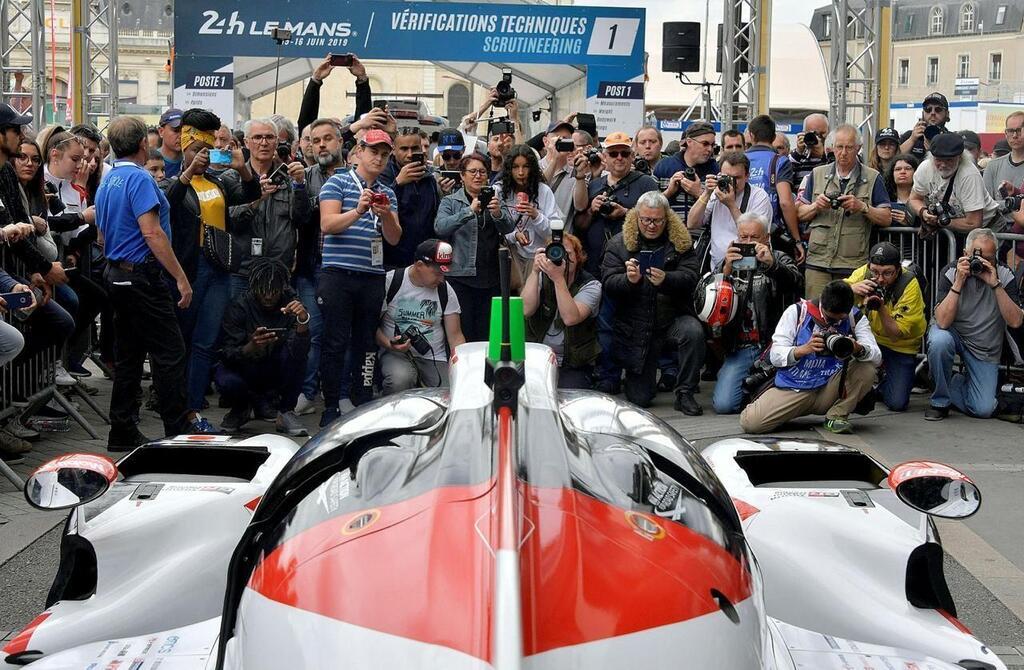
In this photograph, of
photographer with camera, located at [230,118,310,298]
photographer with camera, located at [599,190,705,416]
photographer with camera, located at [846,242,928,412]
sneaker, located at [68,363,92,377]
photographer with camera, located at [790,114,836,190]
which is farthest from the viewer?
photographer with camera, located at [790,114,836,190]

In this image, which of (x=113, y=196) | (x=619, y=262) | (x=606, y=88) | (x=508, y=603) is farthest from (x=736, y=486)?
(x=606, y=88)

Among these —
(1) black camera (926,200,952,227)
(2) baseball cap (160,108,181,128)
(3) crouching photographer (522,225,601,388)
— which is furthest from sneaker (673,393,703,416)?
(2) baseball cap (160,108,181,128)

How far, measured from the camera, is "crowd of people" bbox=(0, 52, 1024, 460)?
7.60 meters

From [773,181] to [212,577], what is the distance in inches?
303

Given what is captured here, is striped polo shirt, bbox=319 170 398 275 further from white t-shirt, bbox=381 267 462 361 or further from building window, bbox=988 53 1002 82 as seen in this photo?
building window, bbox=988 53 1002 82

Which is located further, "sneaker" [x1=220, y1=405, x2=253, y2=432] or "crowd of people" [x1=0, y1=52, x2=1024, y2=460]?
"sneaker" [x1=220, y1=405, x2=253, y2=432]

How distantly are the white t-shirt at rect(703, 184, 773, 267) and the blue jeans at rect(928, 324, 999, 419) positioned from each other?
5.12 ft

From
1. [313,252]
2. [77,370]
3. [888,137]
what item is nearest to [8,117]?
[313,252]

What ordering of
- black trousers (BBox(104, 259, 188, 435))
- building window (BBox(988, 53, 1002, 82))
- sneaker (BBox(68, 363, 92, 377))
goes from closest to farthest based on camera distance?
black trousers (BBox(104, 259, 188, 435)) → sneaker (BBox(68, 363, 92, 377)) → building window (BBox(988, 53, 1002, 82))

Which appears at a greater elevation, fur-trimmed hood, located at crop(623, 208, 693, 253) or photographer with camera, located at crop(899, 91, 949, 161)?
photographer with camera, located at crop(899, 91, 949, 161)

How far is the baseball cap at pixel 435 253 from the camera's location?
323 inches

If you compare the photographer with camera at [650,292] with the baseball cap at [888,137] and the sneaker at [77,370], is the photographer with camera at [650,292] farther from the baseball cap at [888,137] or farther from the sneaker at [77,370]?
the sneaker at [77,370]

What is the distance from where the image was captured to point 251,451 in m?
4.23

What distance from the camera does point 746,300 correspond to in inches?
361
